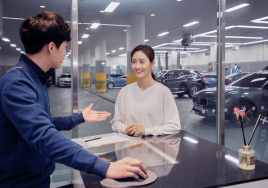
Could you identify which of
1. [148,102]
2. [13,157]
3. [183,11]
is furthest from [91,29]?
[13,157]

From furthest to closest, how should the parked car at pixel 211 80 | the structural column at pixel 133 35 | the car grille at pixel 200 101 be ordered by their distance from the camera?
the car grille at pixel 200 101 → the structural column at pixel 133 35 → the parked car at pixel 211 80

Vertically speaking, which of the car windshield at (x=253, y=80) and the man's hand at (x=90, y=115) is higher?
the car windshield at (x=253, y=80)

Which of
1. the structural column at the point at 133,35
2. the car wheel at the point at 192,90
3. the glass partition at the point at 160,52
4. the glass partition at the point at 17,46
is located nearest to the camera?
the glass partition at the point at 17,46

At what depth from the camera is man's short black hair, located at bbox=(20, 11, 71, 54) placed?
37.4 inches

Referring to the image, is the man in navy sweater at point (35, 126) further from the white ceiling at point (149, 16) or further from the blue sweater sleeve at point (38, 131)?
the white ceiling at point (149, 16)

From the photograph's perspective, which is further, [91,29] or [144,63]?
[91,29]

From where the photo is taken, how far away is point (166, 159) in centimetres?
125

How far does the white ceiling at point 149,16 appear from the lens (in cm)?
296

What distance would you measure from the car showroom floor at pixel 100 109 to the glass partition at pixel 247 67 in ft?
0.08

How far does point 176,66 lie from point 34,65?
11.4 feet

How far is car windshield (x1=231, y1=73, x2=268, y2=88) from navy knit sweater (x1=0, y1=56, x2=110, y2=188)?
3832 mm

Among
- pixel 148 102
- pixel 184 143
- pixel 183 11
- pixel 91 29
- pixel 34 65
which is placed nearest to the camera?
pixel 34 65

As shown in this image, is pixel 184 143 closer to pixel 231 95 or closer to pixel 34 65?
pixel 34 65

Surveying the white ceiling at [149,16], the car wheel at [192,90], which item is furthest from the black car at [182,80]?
the white ceiling at [149,16]
